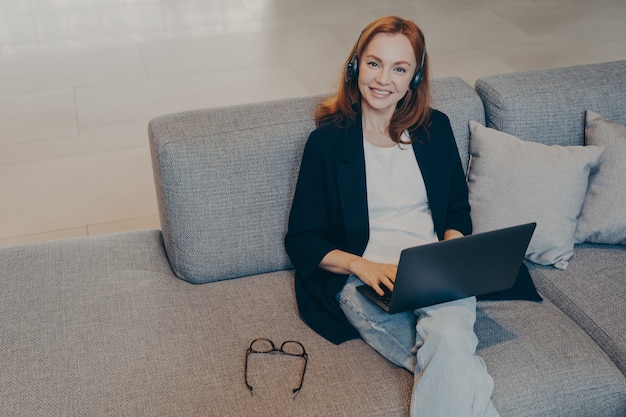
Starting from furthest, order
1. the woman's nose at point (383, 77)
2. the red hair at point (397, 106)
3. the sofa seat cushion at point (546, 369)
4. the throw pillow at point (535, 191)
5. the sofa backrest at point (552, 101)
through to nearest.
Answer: the sofa backrest at point (552, 101)
the throw pillow at point (535, 191)
the red hair at point (397, 106)
the woman's nose at point (383, 77)
the sofa seat cushion at point (546, 369)

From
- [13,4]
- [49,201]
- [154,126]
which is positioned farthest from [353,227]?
[13,4]

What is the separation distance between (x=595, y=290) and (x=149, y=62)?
124 inches

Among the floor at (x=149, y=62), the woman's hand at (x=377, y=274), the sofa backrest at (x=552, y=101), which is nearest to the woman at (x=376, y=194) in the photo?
the woman's hand at (x=377, y=274)

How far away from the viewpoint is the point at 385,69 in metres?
1.93

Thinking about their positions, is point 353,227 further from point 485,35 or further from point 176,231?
point 485,35

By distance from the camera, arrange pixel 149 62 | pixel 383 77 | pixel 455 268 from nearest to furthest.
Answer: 1. pixel 455 268
2. pixel 383 77
3. pixel 149 62

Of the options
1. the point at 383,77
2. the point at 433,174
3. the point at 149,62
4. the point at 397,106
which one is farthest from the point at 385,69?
the point at 149,62

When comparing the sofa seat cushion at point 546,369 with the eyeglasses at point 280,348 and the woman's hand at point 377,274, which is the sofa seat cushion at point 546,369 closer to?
the woman's hand at point 377,274

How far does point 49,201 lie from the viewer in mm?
3107

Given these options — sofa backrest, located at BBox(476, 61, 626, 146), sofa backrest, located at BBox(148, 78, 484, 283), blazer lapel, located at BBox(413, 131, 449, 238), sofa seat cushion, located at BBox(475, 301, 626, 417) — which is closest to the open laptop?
sofa seat cushion, located at BBox(475, 301, 626, 417)

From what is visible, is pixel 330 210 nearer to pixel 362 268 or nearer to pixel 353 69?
pixel 362 268

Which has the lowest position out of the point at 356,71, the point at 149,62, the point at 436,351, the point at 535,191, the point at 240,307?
the point at 149,62

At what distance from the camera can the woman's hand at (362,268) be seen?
70.8 inches

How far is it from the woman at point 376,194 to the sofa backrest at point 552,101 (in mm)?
285
